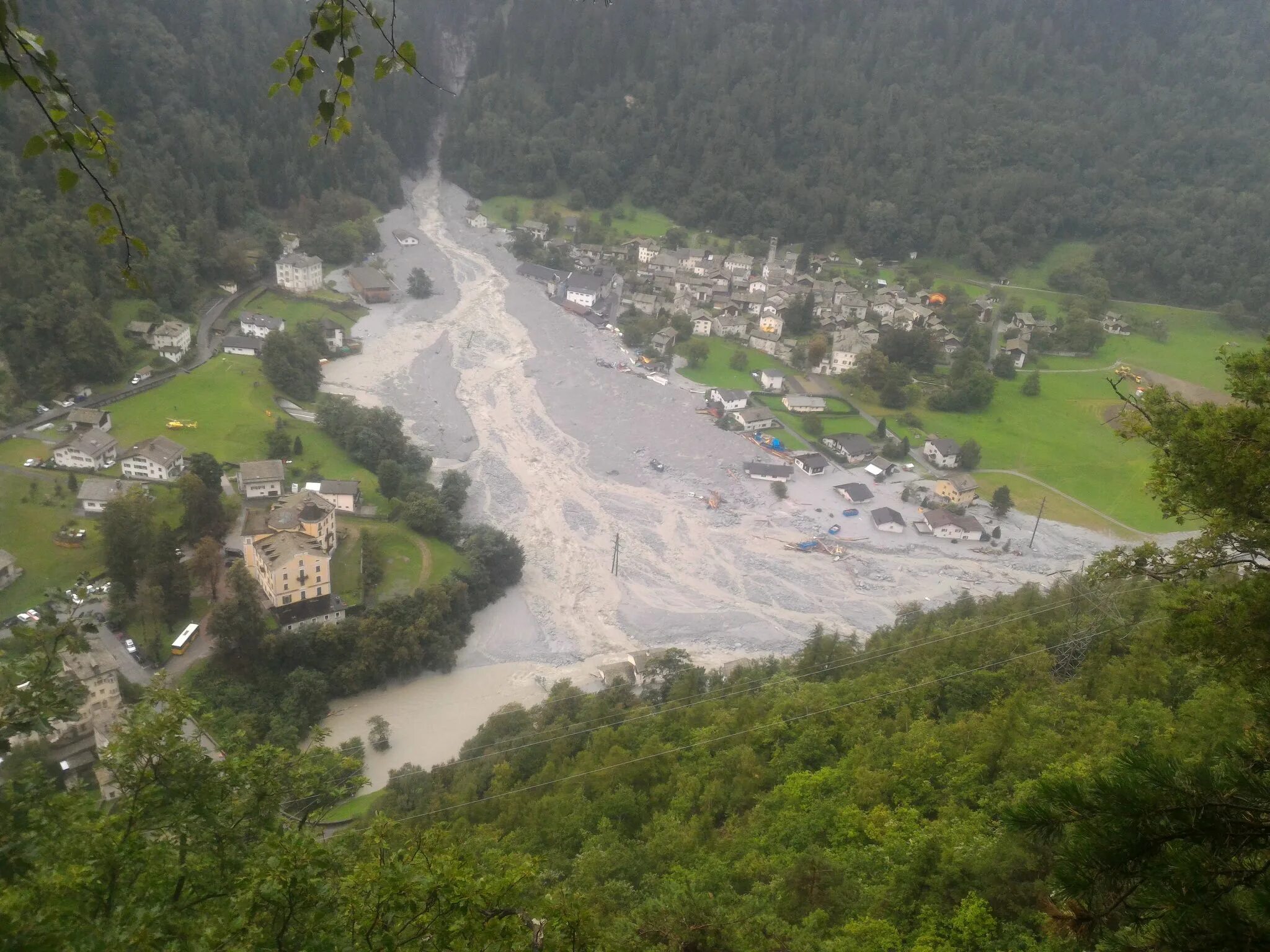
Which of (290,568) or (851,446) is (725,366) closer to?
(851,446)

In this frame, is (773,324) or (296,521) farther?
(773,324)

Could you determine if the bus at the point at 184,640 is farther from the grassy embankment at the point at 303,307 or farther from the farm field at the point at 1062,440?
the farm field at the point at 1062,440

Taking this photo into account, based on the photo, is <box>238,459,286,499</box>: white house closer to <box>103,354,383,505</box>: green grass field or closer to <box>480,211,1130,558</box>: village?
<box>103,354,383,505</box>: green grass field

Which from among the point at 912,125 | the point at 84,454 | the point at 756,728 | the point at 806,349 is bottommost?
the point at 84,454

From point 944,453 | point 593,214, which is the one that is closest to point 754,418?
point 944,453

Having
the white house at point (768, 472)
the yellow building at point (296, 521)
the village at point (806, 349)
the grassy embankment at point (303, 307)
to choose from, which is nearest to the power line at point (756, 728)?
the yellow building at point (296, 521)

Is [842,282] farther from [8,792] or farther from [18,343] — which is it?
[8,792]

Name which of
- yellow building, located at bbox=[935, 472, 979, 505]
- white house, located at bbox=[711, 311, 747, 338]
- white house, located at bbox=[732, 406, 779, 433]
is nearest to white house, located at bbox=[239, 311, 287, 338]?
white house, located at bbox=[732, 406, 779, 433]

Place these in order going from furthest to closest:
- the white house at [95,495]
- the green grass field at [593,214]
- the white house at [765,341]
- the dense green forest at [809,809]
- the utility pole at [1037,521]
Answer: the green grass field at [593,214], the white house at [765,341], the utility pole at [1037,521], the white house at [95,495], the dense green forest at [809,809]
